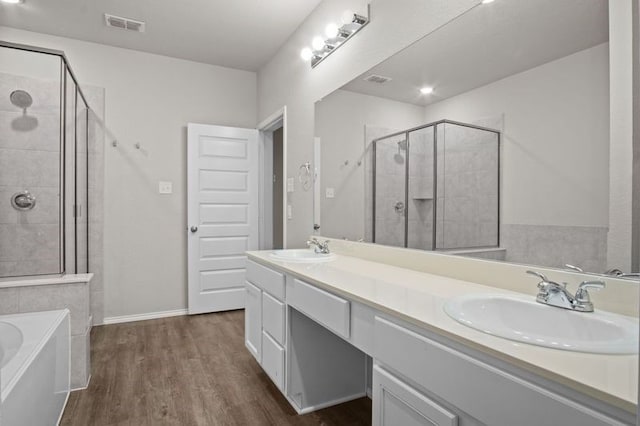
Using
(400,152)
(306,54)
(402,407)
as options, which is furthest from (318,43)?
(402,407)

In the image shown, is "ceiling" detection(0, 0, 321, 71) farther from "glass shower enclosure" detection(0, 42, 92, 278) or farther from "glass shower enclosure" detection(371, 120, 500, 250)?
"glass shower enclosure" detection(371, 120, 500, 250)

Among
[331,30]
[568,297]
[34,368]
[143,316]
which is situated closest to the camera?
[568,297]

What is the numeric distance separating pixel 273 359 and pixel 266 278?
45 cm

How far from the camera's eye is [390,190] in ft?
6.61

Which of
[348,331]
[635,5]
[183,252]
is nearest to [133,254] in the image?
[183,252]

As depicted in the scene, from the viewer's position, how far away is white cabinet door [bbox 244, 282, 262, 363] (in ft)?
7.45

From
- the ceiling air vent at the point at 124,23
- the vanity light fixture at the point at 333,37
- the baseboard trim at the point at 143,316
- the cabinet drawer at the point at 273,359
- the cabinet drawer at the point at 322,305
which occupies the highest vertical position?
the ceiling air vent at the point at 124,23

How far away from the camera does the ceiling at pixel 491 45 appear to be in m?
1.17

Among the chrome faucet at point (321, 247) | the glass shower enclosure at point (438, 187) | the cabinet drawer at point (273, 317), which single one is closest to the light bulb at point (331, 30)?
the glass shower enclosure at point (438, 187)

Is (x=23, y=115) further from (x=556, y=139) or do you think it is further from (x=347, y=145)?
(x=556, y=139)

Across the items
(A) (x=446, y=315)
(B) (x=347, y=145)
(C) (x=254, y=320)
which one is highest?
(B) (x=347, y=145)

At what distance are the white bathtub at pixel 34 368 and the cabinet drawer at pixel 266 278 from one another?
1019 millimetres

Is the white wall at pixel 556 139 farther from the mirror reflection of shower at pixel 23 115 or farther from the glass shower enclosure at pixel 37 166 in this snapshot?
the mirror reflection of shower at pixel 23 115

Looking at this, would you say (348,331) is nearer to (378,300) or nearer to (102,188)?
(378,300)
